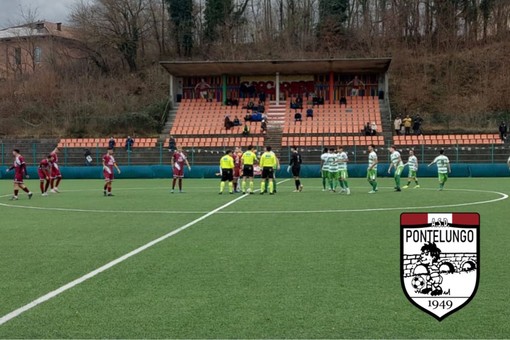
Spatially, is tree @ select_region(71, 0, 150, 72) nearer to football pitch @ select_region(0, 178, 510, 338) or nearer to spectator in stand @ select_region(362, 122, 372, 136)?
spectator in stand @ select_region(362, 122, 372, 136)

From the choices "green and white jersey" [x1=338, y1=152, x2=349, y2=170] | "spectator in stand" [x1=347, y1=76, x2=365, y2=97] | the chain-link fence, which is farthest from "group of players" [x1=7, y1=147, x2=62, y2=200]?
"spectator in stand" [x1=347, y1=76, x2=365, y2=97]

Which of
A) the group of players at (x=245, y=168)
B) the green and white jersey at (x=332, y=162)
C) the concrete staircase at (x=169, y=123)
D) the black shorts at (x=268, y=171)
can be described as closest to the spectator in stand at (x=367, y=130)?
the concrete staircase at (x=169, y=123)

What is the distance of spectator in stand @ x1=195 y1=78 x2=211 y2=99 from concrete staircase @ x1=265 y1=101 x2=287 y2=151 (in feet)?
21.1

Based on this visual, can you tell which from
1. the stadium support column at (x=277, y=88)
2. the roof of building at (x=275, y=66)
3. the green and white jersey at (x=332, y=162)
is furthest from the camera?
the stadium support column at (x=277, y=88)

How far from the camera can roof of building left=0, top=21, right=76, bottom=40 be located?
78.1 m

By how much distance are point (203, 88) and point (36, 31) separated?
3537 cm

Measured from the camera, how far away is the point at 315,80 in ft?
185

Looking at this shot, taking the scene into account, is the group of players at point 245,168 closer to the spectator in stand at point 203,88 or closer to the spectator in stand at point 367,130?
the spectator in stand at point 367,130

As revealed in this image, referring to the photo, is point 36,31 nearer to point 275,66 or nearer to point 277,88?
point 277,88

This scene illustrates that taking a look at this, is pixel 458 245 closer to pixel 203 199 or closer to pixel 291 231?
pixel 291 231

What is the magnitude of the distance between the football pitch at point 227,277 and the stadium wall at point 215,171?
22.7 metres

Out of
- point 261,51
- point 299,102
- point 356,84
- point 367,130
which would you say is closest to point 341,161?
point 367,130

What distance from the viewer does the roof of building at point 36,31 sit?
7812 cm

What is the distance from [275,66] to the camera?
52.6 meters
